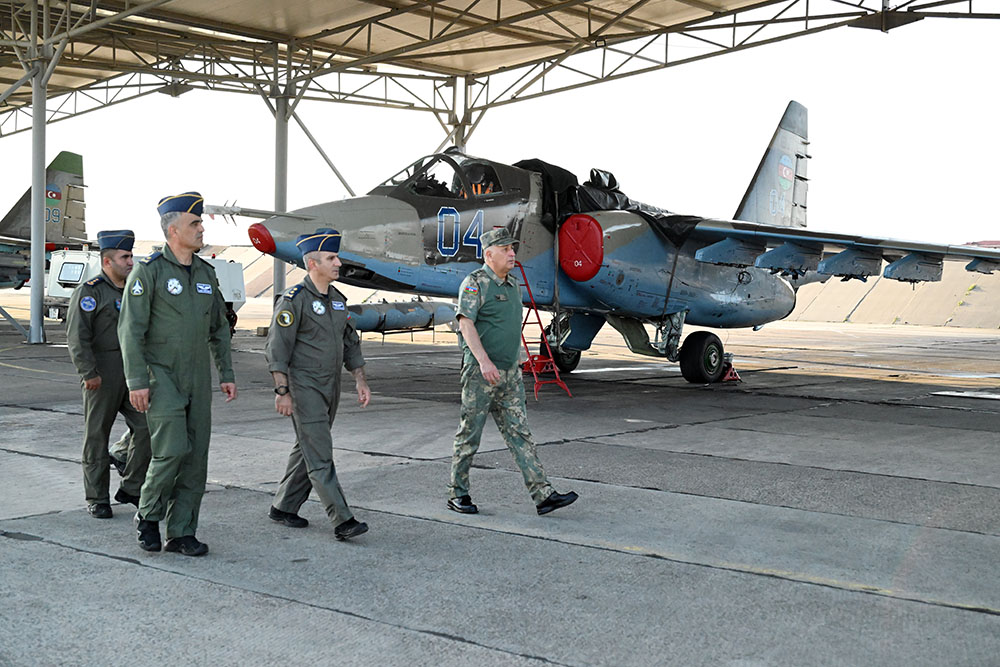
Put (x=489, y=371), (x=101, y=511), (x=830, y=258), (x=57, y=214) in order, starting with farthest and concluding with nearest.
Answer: (x=57, y=214) → (x=830, y=258) → (x=489, y=371) → (x=101, y=511)

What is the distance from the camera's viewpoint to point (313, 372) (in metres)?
5.17

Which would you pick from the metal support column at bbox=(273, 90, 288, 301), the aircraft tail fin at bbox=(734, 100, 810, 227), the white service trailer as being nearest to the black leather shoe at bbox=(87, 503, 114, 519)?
the aircraft tail fin at bbox=(734, 100, 810, 227)

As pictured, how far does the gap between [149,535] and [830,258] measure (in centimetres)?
1072

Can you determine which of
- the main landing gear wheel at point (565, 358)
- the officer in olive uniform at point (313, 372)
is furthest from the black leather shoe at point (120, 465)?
the main landing gear wheel at point (565, 358)

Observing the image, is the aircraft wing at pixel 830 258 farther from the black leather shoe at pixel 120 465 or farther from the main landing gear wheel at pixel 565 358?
the black leather shoe at pixel 120 465

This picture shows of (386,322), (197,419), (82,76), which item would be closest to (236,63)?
(82,76)

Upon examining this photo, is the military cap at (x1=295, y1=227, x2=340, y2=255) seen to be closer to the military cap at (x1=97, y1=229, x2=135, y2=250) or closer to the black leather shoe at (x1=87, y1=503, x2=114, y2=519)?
the military cap at (x1=97, y1=229, x2=135, y2=250)

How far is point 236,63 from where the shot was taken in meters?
24.3

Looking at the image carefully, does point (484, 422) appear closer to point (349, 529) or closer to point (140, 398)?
point (349, 529)

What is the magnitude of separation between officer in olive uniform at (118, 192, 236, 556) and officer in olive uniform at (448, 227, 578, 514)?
1.55 m

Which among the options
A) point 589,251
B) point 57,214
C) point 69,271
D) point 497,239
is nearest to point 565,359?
point 589,251

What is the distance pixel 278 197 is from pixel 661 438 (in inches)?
668

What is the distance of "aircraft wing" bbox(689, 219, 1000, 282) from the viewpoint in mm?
12648

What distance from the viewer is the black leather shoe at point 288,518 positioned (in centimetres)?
530
